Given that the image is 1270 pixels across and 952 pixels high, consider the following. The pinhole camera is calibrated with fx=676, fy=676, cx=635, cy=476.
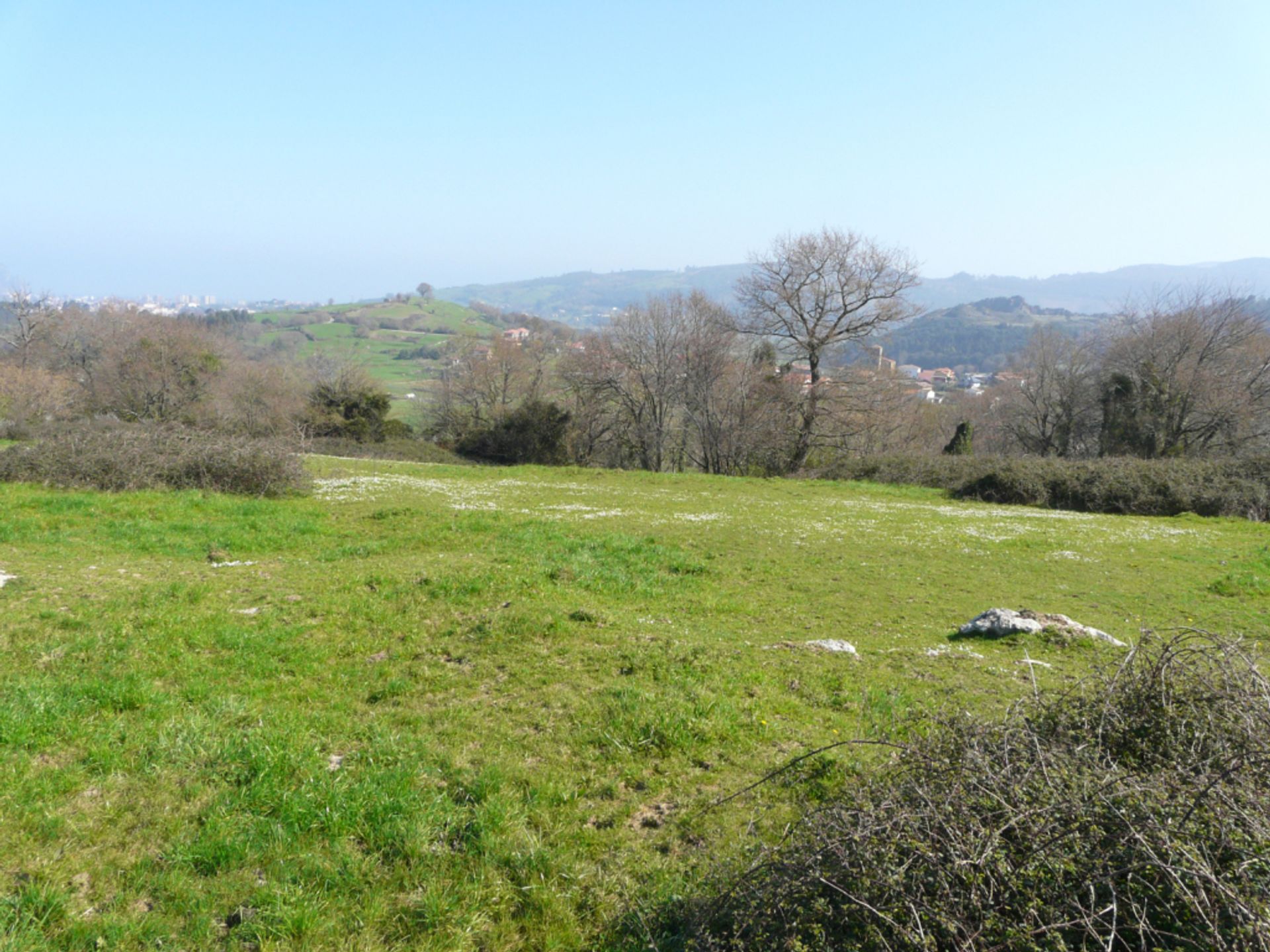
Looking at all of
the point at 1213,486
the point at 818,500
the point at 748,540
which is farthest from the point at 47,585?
the point at 1213,486

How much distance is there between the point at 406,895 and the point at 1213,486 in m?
32.8

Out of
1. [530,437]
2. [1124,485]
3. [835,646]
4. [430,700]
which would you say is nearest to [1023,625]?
[835,646]

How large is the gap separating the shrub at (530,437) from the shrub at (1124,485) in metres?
28.5

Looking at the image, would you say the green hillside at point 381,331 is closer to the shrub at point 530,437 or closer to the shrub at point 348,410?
the shrub at point 348,410

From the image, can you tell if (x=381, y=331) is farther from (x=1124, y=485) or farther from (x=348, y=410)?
(x=1124, y=485)

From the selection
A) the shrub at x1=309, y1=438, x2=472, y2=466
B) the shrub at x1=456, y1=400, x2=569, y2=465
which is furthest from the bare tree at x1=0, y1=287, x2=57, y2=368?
the shrub at x1=456, y1=400, x2=569, y2=465

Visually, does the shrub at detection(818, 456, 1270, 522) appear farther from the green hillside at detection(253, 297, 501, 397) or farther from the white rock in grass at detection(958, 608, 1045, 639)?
the green hillside at detection(253, 297, 501, 397)

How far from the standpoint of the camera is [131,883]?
14.2 ft

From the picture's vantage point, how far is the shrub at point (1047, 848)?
9.22ft

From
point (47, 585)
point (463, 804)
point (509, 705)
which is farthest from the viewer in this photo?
point (47, 585)

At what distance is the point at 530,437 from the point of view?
52.2 meters

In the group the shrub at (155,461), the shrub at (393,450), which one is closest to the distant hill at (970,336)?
the shrub at (393,450)

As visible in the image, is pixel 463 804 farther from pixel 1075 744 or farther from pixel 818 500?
pixel 818 500

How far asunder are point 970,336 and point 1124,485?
13315 centimetres
